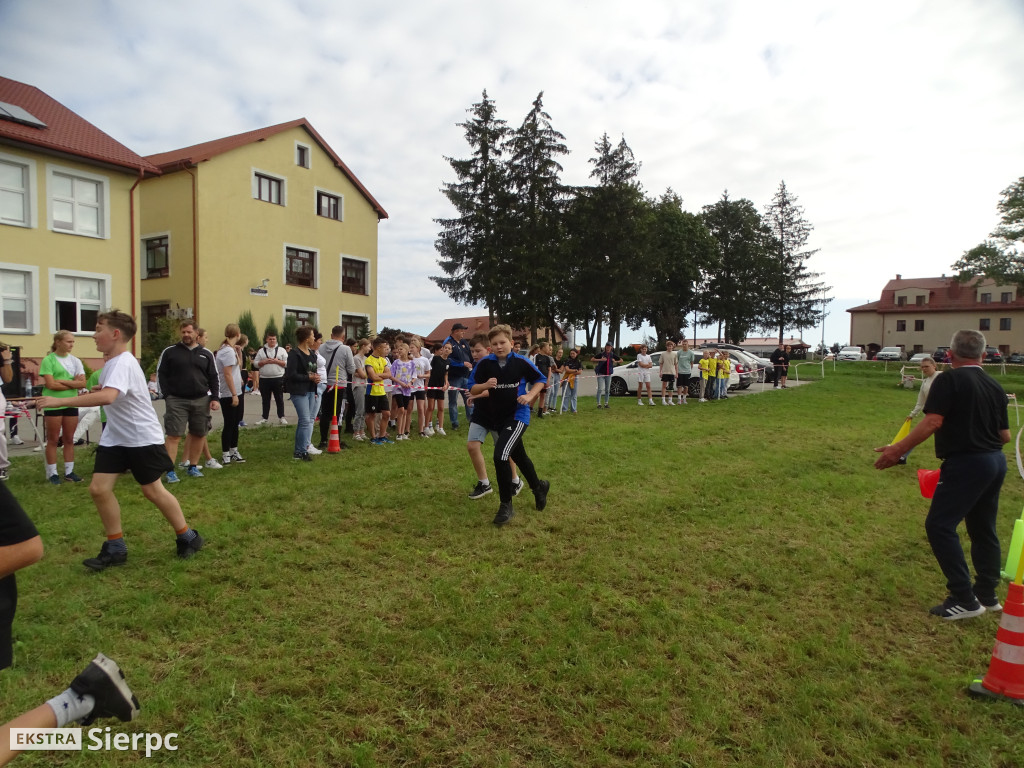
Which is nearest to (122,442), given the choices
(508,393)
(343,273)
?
(508,393)

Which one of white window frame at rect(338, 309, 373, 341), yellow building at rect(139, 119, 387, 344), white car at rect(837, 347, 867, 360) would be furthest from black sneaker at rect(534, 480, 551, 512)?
white car at rect(837, 347, 867, 360)

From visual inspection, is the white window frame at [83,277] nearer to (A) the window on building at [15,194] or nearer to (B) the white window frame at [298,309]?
(A) the window on building at [15,194]

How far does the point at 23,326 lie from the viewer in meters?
20.3

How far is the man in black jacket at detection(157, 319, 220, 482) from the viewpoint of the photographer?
7.43 m

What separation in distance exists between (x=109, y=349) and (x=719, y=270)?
63.0m

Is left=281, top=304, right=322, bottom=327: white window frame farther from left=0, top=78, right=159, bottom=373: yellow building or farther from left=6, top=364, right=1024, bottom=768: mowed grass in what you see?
left=6, top=364, right=1024, bottom=768: mowed grass

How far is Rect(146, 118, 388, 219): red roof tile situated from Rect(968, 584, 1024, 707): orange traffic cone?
3014 centimetres

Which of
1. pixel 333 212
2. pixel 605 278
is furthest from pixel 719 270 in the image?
pixel 333 212

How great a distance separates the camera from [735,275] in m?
62.2

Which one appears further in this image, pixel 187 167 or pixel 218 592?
pixel 187 167

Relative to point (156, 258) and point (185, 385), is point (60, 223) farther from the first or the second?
point (185, 385)

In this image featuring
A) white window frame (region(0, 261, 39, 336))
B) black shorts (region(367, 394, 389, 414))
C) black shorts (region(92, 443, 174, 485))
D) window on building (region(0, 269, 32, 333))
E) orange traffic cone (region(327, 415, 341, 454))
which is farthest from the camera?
white window frame (region(0, 261, 39, 336))

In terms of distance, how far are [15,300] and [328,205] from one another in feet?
52.4

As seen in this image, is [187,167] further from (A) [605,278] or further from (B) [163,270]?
(A) [605,278]
